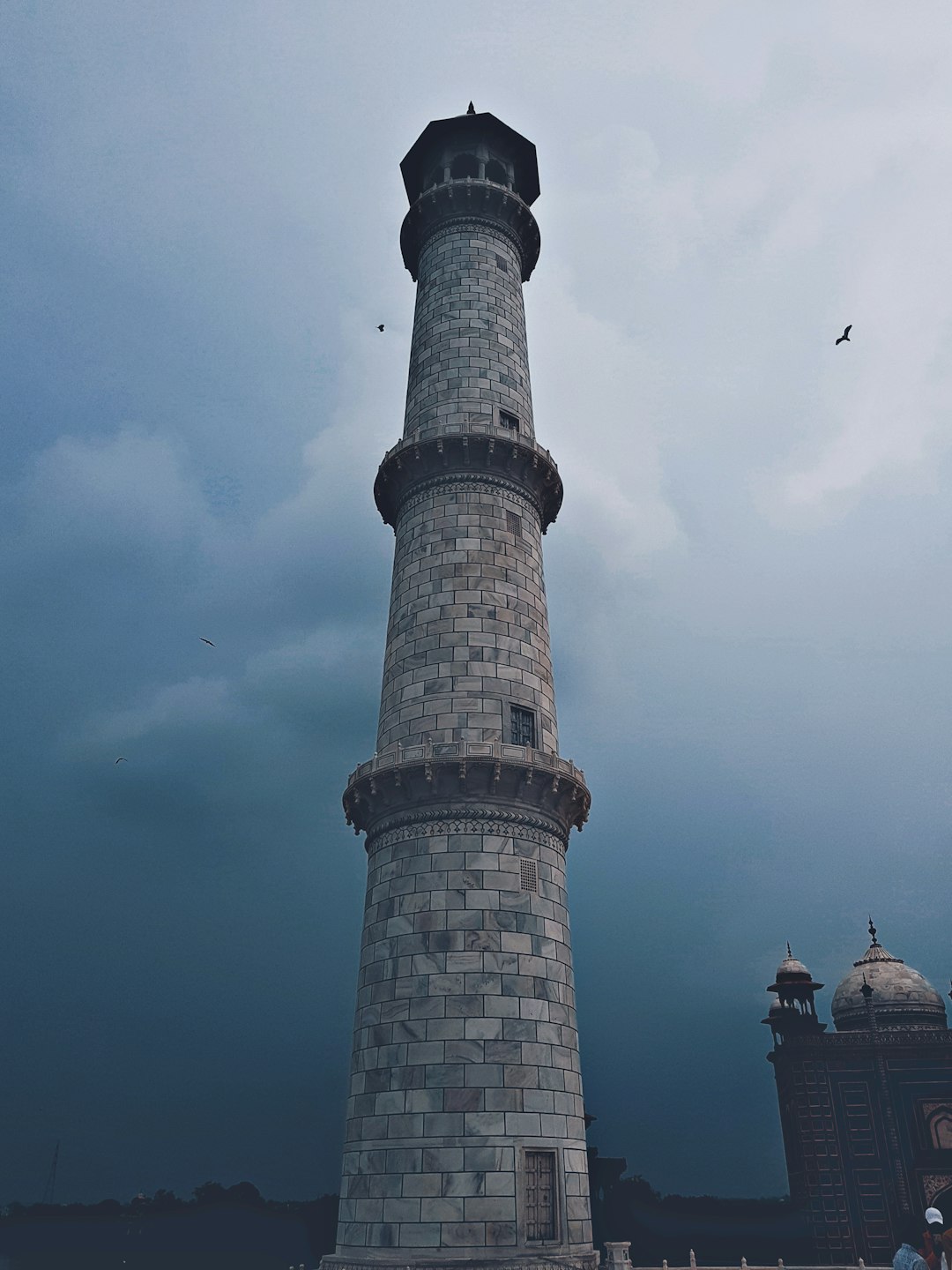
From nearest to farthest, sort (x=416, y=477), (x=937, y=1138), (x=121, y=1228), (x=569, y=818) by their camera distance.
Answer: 1. (x=569, y=818)
2. (x=416, y=477)
3. (x=937, y=1138)
4. (x=121, y=1228)

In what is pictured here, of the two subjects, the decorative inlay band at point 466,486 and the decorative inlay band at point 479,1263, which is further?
the decorative inlay band at point 466,486

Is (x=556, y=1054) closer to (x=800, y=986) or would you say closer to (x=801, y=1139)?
(x=801, y=1139)

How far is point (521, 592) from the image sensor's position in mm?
29125

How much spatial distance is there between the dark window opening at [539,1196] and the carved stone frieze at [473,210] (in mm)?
34319

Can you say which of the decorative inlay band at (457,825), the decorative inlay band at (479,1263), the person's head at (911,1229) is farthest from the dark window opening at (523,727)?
the person's head at (911,1229)

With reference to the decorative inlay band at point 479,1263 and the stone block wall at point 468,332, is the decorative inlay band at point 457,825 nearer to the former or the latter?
the decorative inlay band at point 479,1263

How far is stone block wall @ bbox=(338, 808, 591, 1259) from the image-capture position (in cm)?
2011

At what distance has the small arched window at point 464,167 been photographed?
38.7 meters

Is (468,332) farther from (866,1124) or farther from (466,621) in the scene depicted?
(866,1124)

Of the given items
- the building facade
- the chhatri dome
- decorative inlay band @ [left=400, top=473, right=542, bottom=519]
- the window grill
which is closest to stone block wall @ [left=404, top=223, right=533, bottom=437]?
decorative inlay band @ [left=400, top=473, right=542, bottom=519]

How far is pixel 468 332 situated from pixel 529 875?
829 inches

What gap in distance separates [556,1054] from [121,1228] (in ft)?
296

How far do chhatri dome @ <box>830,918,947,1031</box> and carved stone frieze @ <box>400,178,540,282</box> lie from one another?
49.7 metres

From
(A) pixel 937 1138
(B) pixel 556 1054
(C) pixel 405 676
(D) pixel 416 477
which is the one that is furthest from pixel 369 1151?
(A) pixel 937 1138
